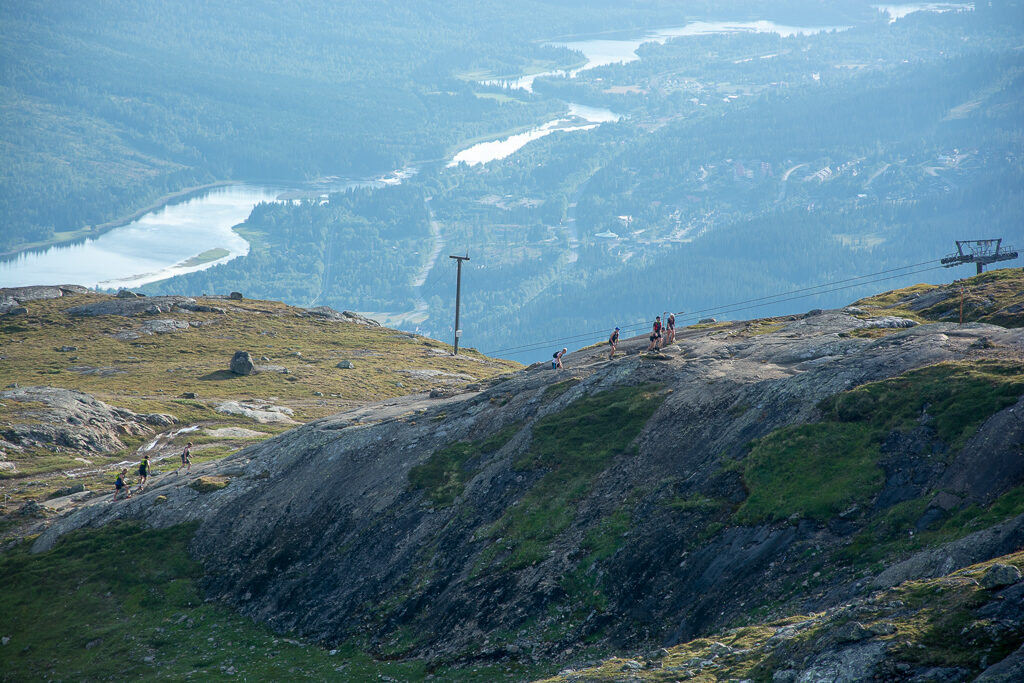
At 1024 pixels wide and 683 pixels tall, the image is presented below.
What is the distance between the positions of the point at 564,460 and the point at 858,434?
14419 millimetres

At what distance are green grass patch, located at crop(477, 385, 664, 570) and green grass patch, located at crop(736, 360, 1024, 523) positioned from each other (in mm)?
8075

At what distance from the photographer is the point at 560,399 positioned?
5147cm

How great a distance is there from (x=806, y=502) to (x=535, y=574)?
11592mm

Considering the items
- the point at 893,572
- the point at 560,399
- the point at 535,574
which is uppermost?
the point at 560,399

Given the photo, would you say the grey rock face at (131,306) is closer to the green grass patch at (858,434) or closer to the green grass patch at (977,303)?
the green grass patch at (977,303)

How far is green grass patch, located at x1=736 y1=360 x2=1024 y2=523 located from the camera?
33.9m

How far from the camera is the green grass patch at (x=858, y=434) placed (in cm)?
3388

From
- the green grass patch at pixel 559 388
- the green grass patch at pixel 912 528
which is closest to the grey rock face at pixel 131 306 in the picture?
the green grass patch at pixel 559 388

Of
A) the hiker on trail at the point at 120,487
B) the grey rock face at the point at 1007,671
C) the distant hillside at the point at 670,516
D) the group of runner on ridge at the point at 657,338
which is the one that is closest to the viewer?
the grey rock face at the point at 1007,671

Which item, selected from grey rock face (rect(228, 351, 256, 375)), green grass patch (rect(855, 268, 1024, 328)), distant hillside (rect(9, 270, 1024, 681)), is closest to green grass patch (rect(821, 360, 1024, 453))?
distant hillside (rect(9, 270, 1024, 681))

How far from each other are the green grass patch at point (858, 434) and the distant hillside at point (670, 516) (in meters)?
0.11

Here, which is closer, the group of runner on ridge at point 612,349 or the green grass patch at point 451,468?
the green grass patch at point 451,468

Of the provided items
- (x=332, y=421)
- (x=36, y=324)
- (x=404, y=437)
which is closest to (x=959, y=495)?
(x=404, y=437)

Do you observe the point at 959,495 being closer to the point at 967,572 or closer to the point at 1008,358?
the point at 967,572
